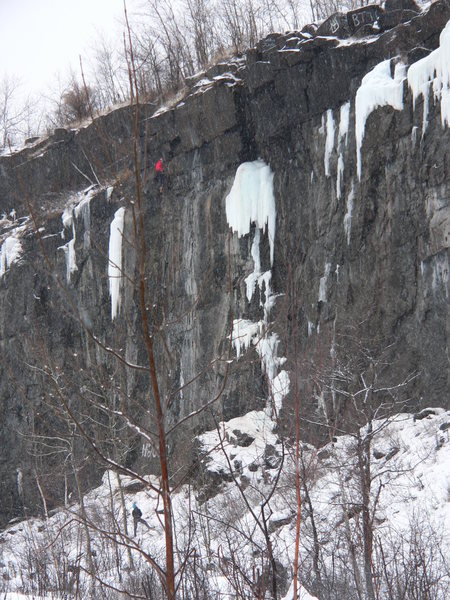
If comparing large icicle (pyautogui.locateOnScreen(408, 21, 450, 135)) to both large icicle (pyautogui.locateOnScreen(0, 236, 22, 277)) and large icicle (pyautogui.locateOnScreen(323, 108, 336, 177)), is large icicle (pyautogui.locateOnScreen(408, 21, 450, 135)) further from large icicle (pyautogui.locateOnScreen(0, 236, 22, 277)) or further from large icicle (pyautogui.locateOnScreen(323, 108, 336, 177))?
large icicle (pyautogui.locateOnScreen(0, 236, 22, 277))

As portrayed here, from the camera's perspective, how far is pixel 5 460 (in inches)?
813

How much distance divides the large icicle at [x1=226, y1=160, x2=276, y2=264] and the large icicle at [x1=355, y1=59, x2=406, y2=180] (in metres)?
2.91

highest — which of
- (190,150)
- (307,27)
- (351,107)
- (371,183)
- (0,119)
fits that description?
(0,119)

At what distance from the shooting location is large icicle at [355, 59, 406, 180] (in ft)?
42.8

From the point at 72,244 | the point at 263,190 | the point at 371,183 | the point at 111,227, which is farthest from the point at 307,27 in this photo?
the point at 72,244

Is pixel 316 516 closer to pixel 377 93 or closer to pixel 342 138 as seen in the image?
pixel 342 138

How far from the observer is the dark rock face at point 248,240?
41.2 ft

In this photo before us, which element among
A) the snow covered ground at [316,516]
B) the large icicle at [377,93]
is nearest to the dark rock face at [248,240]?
the large icicle at [377,93]

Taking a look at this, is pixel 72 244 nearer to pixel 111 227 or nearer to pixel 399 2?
pixel 111 227

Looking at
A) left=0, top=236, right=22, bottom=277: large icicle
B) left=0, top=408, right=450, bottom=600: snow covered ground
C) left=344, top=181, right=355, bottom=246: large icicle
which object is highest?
left=0, top=236, right=22, bottom=277: large icicle

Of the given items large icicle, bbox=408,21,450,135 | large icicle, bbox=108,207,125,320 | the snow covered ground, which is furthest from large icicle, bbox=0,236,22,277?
large icicle, bbox=408,21,450,135

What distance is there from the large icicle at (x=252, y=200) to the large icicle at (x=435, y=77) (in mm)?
4535

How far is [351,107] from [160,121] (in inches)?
240

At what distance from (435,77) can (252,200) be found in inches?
221
